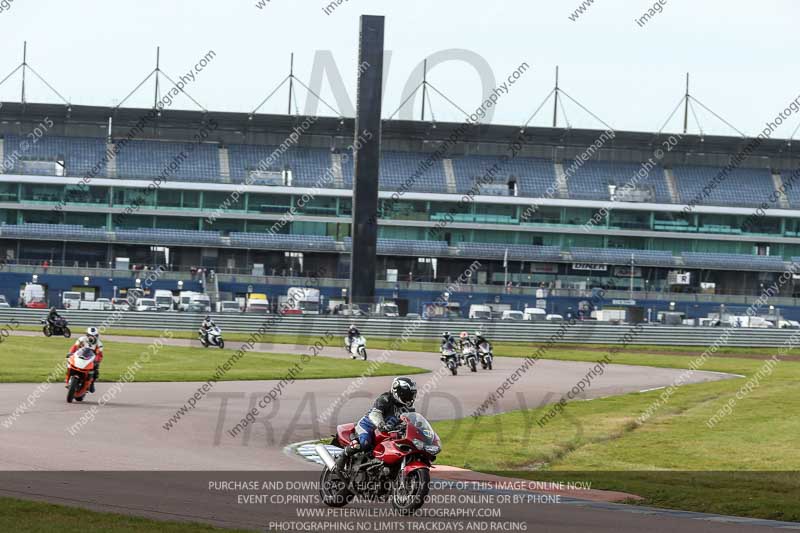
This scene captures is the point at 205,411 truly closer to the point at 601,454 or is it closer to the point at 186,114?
the point at 601,454

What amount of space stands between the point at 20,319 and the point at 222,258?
29555 millimetres

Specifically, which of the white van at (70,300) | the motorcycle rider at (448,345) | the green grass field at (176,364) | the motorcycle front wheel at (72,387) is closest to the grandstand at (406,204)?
the white van at (70,300)

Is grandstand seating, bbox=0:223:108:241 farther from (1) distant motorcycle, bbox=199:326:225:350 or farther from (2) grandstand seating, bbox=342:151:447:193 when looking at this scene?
(1) distant motorcycle, bbox=199:326:225:350

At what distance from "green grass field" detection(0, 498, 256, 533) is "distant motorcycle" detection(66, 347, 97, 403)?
14.0 metres

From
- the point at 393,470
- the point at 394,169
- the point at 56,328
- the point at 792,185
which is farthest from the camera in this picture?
the point at 792,185

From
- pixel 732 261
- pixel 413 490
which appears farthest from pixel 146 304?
pixel 413 490

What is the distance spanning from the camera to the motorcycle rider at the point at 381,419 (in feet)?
44.5

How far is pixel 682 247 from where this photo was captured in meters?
98.6

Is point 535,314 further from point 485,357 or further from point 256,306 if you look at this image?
point 485,357

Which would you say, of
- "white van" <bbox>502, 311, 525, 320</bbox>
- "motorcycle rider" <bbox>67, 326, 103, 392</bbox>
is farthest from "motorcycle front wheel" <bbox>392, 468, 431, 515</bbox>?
"white van" <bbox>502, 311, 525, 320</bbox>

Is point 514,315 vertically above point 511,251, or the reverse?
point 511,251

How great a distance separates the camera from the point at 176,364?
40.7 m

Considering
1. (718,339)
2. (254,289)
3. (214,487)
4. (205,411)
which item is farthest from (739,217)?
(214,487)

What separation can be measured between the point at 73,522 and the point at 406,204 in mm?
84586
